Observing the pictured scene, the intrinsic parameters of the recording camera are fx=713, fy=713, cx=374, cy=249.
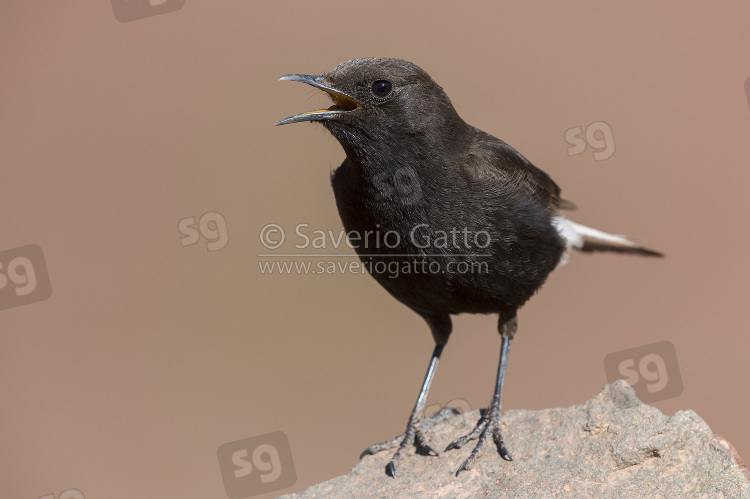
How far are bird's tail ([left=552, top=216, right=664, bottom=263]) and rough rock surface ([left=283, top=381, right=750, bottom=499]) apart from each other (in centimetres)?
138

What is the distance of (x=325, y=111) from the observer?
454 centimetres

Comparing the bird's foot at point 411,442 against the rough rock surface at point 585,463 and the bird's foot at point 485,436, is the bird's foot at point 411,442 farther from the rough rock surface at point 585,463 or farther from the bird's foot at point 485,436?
the bird's foot at point 485,436

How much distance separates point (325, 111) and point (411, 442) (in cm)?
243

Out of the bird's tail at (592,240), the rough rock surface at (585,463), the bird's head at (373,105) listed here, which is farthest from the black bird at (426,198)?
the bird's tail at (592,240)

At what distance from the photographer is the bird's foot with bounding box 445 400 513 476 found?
4.69m

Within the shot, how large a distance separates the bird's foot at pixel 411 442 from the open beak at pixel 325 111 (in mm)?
2292

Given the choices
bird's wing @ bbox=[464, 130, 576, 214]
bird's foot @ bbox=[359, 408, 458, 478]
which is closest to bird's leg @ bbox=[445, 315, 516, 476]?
bird's foot @ bbox=[359, 408, 458, 478]

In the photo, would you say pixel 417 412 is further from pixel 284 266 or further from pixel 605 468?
pixel 284 266

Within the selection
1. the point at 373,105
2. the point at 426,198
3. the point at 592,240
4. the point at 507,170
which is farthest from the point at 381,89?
the point at 592,240

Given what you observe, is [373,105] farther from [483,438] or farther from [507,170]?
[483,438]

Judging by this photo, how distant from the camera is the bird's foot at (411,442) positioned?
4965 mm

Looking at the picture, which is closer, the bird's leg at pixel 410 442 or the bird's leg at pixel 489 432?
the bird's leg at pixel 489 432

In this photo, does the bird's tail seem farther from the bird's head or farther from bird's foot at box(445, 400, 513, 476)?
the bird's head

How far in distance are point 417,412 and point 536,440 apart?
97 cm
